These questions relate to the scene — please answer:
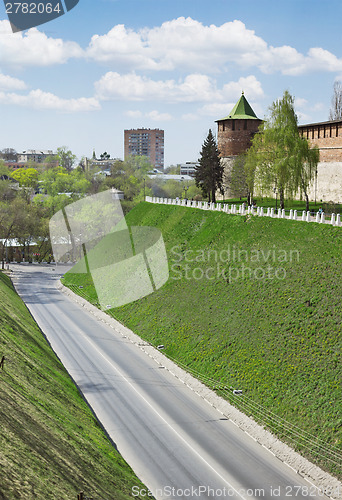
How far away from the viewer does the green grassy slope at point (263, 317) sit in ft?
71.5

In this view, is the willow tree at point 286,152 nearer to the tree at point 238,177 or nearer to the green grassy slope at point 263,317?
the green grassy slope at point 263,317

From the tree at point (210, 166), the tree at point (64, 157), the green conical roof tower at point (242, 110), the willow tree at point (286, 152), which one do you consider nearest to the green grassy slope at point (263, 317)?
the willow tree at point (286, 152)

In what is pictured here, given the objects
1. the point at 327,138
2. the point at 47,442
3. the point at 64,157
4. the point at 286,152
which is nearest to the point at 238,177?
the point at 327,138

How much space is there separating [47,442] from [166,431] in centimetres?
768

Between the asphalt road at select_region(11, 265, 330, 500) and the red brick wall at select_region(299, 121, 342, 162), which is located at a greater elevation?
the red brick wall at select_region(299, 121, 342, 162)

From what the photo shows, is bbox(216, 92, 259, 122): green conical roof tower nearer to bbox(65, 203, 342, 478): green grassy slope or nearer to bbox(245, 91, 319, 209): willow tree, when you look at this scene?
bbox(245, 91, 319, 209): willow tree

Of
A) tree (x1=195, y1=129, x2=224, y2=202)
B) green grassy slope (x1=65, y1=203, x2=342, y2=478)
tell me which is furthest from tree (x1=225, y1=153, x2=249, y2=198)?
green grassy slope (x1=65, y1=203, x2=342, y2=478)

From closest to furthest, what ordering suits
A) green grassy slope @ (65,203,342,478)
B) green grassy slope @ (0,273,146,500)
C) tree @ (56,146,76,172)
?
green grassy slope @ (0,273,146,500) → green grassy slope @ (65,203,342,478) → tree @ (56,146,76,172)

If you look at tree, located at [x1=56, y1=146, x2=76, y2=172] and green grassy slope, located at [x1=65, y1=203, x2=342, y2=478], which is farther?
tree, located at [x1=56, y1=146, x2=76, y2=172]

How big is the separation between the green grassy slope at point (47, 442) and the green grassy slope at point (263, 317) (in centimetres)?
716

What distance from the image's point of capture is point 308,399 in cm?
2164

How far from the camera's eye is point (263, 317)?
28.1 m

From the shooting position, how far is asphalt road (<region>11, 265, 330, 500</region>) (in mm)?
17922

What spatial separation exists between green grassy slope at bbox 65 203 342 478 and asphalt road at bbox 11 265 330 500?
154 centimetres
